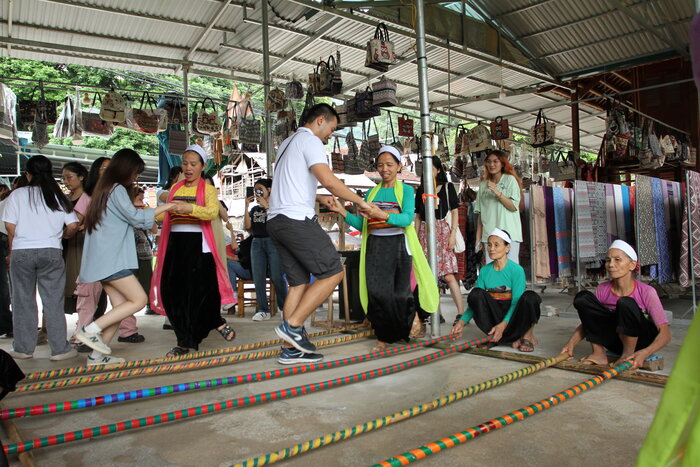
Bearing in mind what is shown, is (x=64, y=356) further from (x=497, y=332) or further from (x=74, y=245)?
(x=497, y=332)

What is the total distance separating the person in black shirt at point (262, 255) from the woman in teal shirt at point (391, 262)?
219cm

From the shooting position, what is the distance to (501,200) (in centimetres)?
479

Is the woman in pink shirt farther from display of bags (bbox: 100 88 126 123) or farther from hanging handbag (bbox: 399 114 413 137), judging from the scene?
display of bags (bbox: 100 88 126 123)

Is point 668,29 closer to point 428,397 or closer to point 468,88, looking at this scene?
point 468,88

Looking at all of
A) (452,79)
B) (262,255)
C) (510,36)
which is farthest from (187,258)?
(510,36)

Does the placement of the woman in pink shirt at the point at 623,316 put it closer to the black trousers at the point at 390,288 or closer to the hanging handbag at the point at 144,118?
the black trousers at the point at 390,288

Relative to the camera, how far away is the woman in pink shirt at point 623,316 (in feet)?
10.2

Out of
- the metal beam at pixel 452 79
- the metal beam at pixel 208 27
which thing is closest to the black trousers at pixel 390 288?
the metal beam at pixel 208 27

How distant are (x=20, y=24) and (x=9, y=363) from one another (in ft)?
21.2

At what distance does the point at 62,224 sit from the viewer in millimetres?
3990

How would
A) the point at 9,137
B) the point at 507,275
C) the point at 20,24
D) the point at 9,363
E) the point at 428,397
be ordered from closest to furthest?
1. the point at 9,363
2. the point at 428,397
3. the point at 507,275
4. the point at 9,137
5. the point at 20,24

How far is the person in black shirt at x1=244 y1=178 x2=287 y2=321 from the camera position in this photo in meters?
6.07

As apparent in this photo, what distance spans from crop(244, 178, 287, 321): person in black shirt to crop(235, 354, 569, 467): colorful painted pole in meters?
3.44

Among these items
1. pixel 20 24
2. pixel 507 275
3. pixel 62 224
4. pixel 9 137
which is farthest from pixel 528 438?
pixel 20 24
